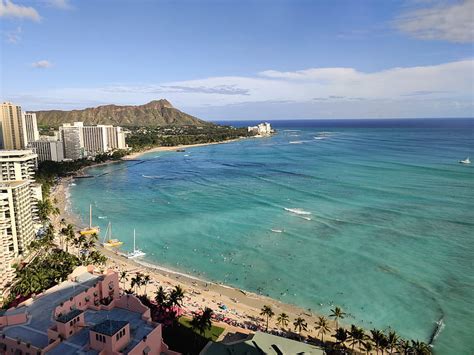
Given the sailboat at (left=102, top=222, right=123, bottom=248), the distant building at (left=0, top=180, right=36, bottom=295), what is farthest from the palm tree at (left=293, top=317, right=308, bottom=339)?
the distant building at (left=0, top=180, right=36, bottom=295)

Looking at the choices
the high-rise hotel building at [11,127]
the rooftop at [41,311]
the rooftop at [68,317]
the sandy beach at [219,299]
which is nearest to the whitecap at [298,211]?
the sandy beach at [219,299]

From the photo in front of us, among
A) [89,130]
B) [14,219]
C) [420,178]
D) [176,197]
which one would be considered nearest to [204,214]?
[176,197]

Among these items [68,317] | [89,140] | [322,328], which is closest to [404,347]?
[322,328]

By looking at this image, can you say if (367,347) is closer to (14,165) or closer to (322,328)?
(322,328)

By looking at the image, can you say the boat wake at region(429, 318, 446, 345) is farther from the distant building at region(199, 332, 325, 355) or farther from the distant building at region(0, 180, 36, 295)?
the distant building at region(0, 180, 36, 295)

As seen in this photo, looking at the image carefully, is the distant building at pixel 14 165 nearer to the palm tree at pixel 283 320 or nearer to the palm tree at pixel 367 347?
the palm tree at pixel 283 320

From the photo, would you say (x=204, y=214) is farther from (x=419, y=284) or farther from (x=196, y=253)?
(x=419, y=284)
